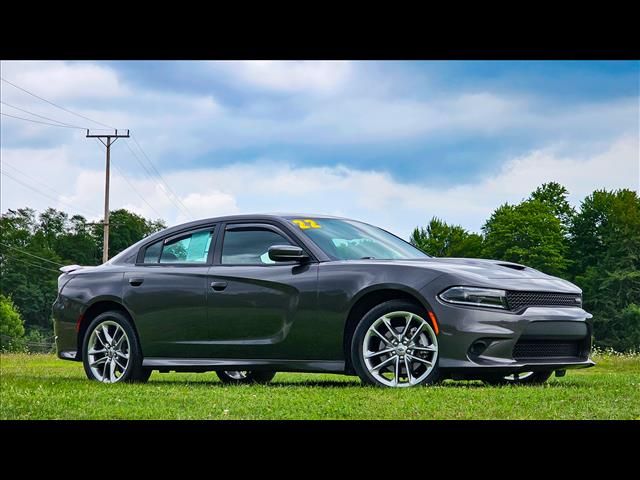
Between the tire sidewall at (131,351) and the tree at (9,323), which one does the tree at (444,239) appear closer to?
the tree at (9,323)

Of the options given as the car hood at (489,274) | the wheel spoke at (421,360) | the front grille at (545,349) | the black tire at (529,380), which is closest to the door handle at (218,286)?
the car hood at (489,274)

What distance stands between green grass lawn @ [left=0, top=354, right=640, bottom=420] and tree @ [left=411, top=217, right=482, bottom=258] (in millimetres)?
70633

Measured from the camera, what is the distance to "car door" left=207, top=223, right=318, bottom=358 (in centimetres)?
894

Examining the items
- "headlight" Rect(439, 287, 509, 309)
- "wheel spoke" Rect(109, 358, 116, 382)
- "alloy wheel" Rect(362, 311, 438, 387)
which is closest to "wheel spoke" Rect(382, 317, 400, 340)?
"alloy wheel" Rect(362, 311, 438, 387)

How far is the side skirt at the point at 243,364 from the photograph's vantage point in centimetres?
873

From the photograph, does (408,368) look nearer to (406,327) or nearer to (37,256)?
(406,327)

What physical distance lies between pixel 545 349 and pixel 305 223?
2541 mm

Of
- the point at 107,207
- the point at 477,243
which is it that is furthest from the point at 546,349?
the point at 477,243

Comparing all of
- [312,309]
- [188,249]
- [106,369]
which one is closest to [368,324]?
[312,309]

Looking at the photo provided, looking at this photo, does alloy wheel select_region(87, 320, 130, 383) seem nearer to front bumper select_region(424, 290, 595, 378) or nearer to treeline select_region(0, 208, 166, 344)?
front bumper select_region(424, 290, 595, 378)

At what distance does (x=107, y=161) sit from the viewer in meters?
55.9

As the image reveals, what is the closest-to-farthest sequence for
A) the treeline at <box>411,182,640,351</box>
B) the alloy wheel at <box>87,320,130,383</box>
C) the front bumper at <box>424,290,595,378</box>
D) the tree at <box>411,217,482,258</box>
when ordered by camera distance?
the front bumper at <box>424,290,595,378</box>, the alloy wheel at <box>87,320,130,383</box>, the treeline at <box>411,182,640,351</box>, the tree at <box>411,217,482,258</box>

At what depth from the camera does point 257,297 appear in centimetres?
917
